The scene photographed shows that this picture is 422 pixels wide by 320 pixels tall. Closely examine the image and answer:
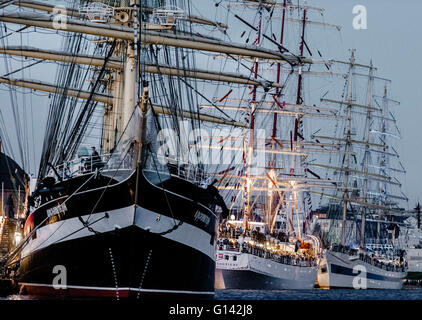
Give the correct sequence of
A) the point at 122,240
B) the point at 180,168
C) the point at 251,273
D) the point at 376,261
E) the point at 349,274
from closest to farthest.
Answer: the point at 122,240 → the point at 180,168 → the point at 251,273 → the point at 349,274 → the point at 376,261

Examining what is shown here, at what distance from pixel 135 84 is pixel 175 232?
6.67 metres

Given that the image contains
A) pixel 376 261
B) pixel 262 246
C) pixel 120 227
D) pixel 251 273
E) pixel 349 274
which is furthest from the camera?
pixel 376 261

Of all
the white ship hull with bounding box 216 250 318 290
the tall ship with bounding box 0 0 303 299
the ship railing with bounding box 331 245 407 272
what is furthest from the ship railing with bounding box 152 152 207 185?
the ship railing with bounding box 331 245 407 272

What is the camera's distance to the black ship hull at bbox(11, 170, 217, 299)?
91.2 ft

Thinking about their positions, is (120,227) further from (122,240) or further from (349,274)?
(349,274)

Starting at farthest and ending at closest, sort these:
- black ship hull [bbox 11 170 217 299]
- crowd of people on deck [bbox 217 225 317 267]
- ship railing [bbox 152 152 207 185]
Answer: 1. crowd of people on deck [bbox 217 225 317 267]
2. ship railing [bbox 152 152 207 185]
3. black ship hull [bbox 11 170 217 299]

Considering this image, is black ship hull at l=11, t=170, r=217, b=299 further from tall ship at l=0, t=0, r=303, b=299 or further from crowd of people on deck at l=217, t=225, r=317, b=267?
crowd of people on deck at l=217, t=225, r=317, b=267

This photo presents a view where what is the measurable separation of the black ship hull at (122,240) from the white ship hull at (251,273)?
84.7 feet

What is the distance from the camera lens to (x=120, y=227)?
2791 cm

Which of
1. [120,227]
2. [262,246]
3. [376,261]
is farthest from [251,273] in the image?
[376,261]

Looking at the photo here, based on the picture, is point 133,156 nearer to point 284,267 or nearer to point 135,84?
point 135,84

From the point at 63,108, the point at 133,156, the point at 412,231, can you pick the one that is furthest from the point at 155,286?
the point at 412,231

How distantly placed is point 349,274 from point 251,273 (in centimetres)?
2666

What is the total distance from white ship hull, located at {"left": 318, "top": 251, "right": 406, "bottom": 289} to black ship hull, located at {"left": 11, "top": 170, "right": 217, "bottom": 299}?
5087 centimetres
